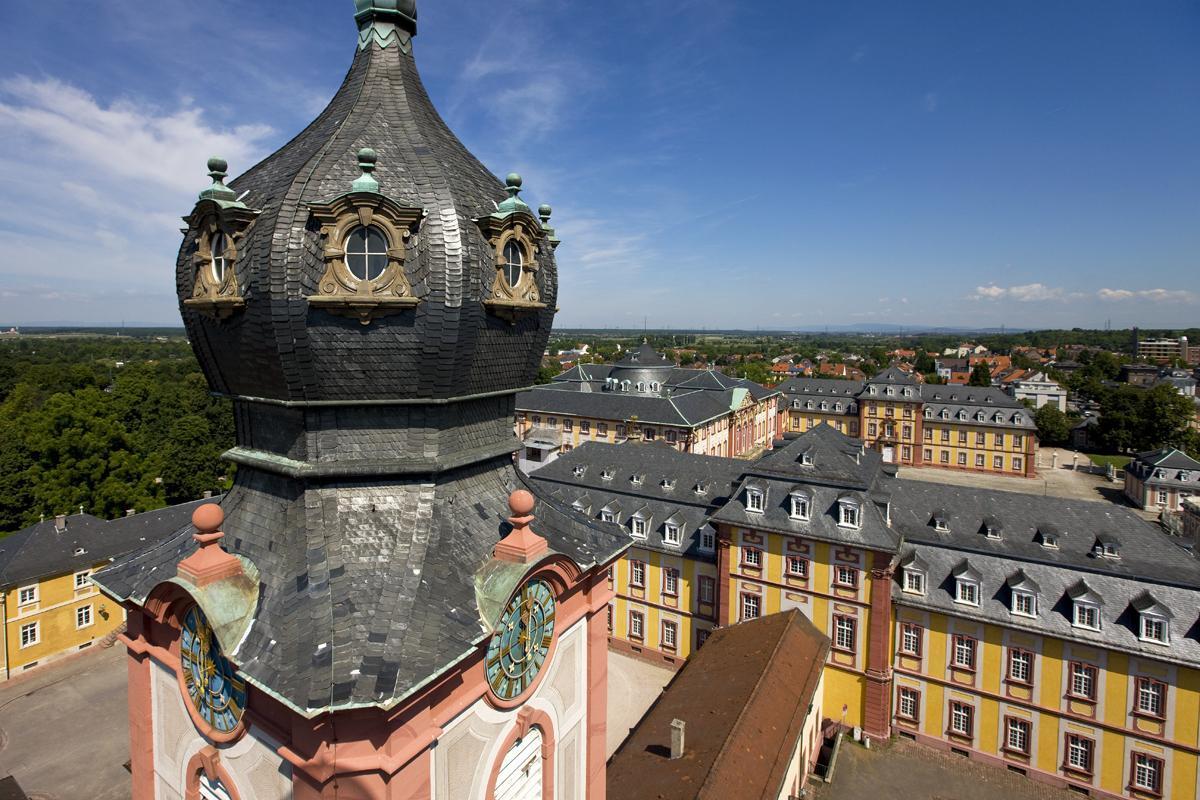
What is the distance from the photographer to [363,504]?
7562 millimetres

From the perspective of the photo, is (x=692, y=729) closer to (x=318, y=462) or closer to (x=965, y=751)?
(x=965, y=751)

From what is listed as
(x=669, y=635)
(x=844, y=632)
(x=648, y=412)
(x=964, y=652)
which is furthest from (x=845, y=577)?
(x=648, y=412)

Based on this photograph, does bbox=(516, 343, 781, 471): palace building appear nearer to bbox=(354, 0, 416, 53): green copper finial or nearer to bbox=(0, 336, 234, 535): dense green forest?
bbox=(0, 336, 234, 535): dense green forest

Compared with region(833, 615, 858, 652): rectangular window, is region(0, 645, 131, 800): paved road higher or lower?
lower

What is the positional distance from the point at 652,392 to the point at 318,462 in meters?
76.6

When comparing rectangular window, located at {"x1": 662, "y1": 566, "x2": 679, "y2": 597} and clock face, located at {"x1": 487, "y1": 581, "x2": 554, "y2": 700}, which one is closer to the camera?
clock face, located at {"x1": 487, "y1": 581, "x2": 554, "y2": 700}

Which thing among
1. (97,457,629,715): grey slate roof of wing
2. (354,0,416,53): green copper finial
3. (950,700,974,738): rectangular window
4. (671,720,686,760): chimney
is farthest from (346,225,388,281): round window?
(950,700,974,738): rectangular window

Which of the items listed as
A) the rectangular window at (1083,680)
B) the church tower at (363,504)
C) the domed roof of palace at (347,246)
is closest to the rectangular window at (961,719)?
the rectangular window at (1083,680)

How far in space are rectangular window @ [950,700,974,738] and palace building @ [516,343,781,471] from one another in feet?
125

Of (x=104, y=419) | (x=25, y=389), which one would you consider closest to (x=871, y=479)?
(x=104, y=419)

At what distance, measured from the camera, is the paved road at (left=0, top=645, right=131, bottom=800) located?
2475cm

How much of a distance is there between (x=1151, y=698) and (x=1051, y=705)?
307cm

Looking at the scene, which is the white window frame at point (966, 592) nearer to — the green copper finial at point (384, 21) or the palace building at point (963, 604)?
the palace building at point (963, 604)

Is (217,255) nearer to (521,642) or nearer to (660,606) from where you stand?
(521,642)
